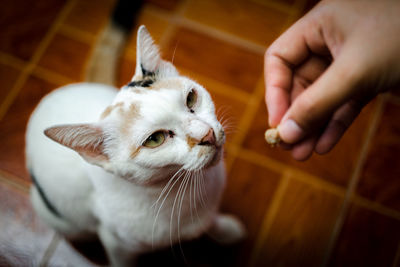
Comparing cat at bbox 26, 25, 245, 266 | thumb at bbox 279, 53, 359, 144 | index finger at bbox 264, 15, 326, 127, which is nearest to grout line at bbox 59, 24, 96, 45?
cat at bbox 26, 25, 245, 266

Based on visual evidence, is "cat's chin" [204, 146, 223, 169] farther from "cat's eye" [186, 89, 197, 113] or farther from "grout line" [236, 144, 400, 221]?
"grout line" [236, 144, 400, 221]

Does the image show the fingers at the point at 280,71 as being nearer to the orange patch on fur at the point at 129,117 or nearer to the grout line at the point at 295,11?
the orange patch on fur at the point at 129,117

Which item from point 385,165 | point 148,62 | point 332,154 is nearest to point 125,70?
point 148,62

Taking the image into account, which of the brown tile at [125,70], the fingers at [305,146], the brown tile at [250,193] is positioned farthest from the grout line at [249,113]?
the brown tile at [125,70]

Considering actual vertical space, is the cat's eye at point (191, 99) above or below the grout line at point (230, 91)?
below

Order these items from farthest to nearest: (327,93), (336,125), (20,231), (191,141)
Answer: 1. (20,231)
2. (336,125)
3. (191,141)
4. (327,93)

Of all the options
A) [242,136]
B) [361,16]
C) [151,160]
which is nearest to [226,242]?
[242,136]

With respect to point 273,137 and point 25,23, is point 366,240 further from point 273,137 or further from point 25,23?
point 25,23
